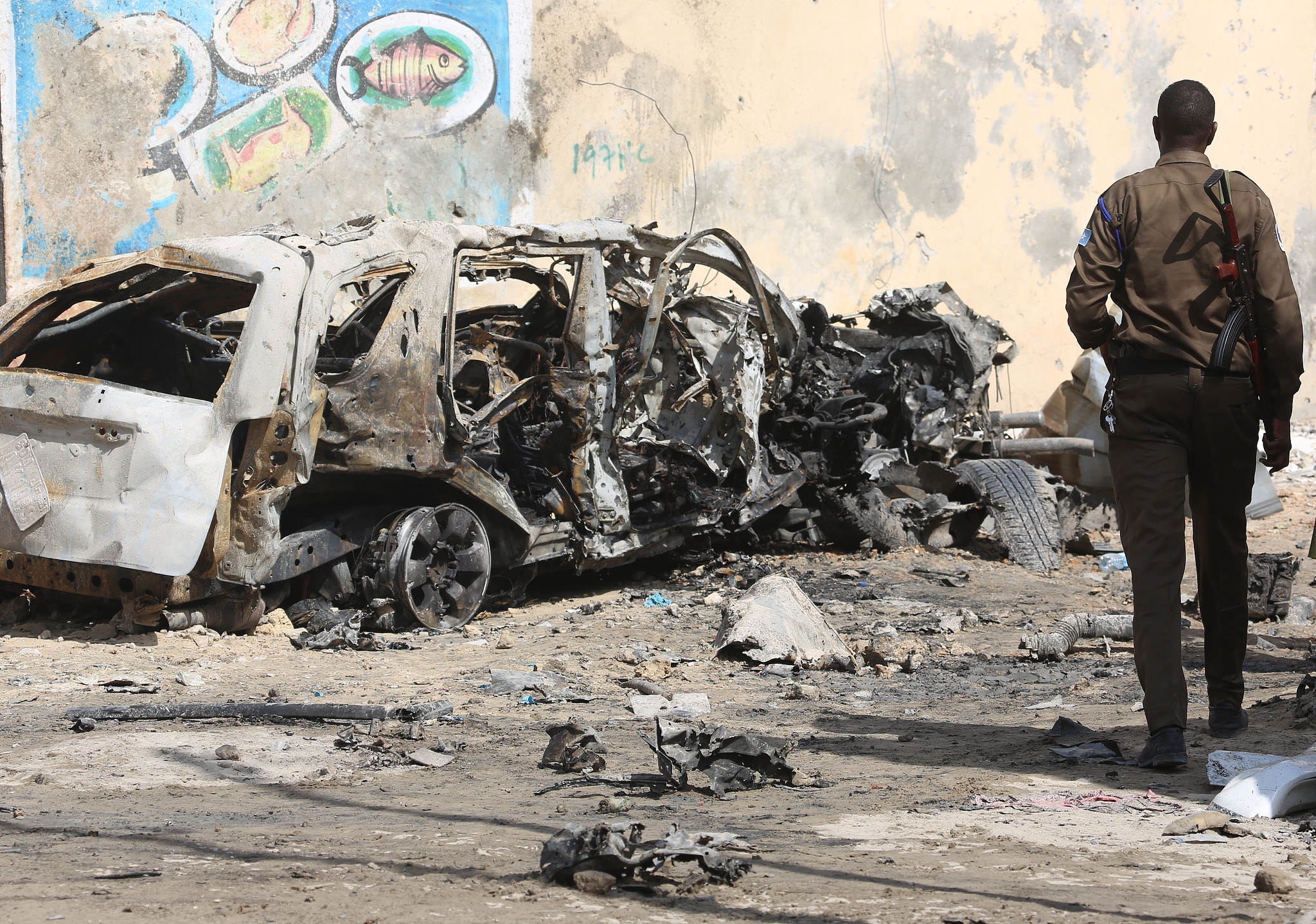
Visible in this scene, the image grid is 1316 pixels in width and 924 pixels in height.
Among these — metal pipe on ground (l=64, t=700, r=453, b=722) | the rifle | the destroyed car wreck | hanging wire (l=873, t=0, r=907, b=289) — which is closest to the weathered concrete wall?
hanging wire (l=873, t=0, r=907, b=289)

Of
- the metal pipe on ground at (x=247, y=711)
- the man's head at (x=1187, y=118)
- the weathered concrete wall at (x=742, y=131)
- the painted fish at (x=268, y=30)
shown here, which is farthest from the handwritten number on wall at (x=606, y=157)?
the man's head at (x=1187, y=118)

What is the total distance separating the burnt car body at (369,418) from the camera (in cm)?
512

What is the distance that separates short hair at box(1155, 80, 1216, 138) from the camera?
3.80 m

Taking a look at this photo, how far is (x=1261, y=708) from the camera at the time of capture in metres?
4.35

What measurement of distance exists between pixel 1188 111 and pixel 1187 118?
2 centimetres

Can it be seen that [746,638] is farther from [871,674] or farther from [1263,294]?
[1263,294]

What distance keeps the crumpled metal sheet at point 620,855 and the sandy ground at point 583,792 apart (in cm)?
5

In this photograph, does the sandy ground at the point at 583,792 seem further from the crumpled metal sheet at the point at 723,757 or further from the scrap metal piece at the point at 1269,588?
the scrap metal piece at the point at 1269,588

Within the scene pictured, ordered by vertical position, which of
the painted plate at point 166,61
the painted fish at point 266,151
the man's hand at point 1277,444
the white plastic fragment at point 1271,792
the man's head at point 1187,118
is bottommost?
the white plastic fragment at point 1271,792

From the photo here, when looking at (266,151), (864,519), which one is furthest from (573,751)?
(266,151)

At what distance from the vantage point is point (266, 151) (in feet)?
40.7

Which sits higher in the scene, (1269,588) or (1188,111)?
(1188,111)

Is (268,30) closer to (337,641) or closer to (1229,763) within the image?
(337,641)

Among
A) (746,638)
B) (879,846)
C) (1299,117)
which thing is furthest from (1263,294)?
(1299,117)
